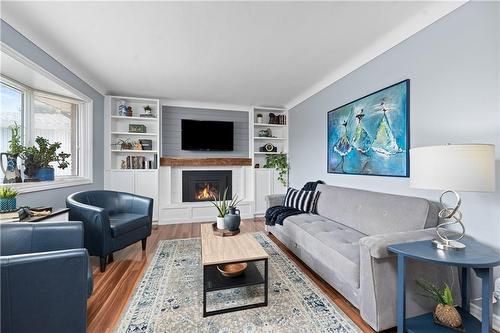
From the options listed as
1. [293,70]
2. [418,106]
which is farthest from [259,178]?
[418,106]

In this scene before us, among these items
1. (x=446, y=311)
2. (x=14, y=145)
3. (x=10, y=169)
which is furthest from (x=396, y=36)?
(x=10, y=169)

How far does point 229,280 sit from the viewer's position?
1.79 metres

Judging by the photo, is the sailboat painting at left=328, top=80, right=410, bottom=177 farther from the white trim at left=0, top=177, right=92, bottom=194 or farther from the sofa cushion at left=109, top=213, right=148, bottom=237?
the white trim at left=0, top=177, right=92, bottom=194

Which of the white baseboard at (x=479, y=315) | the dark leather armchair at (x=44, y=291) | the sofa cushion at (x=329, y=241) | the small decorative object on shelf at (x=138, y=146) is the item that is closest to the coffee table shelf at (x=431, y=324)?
the white baseboard at (x=479, y=315)

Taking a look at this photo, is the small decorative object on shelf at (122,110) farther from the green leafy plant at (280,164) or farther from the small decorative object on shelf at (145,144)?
the green leafy plant at (280,164)

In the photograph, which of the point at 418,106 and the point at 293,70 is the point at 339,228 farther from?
the point at 293,70

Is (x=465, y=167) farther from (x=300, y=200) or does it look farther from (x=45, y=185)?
(x=45, y=185)

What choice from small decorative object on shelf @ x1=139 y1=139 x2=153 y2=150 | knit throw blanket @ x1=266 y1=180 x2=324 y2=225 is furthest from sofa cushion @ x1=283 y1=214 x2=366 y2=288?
small decorative object on shelf @ x1=139 y1=139 x2=153 y2=150

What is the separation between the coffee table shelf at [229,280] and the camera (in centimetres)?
169

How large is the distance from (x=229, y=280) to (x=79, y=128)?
3273mm

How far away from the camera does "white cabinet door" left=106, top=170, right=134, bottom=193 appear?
3922 mm

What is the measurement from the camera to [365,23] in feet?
6.46

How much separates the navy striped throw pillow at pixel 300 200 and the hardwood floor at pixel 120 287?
0.58 metres

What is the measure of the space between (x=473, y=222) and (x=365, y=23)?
184 centimetres
